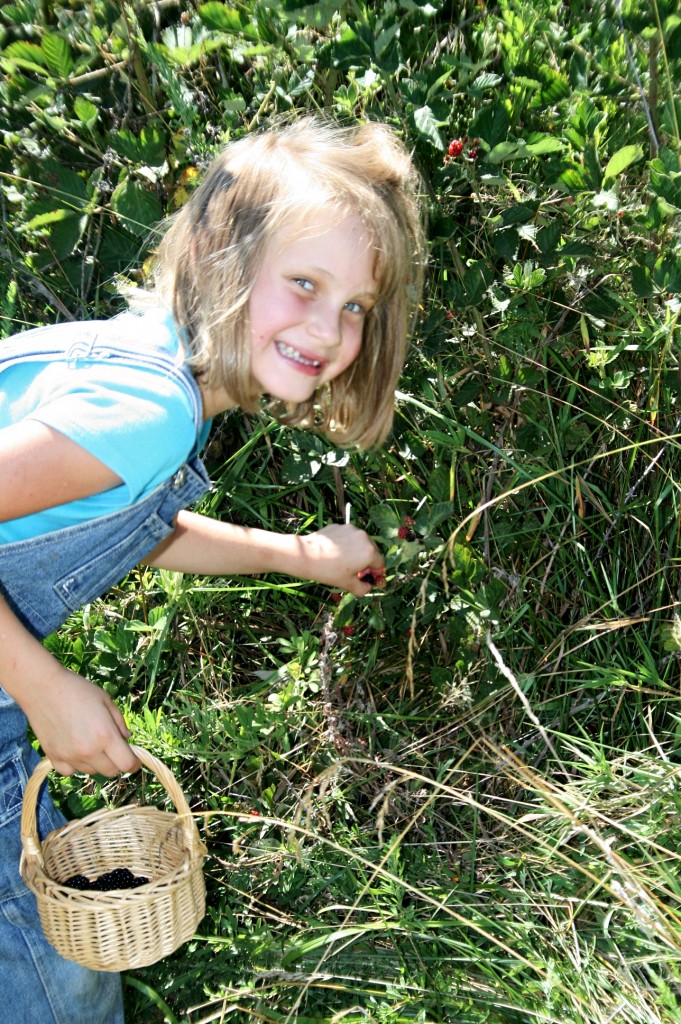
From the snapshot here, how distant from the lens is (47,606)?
173 cm

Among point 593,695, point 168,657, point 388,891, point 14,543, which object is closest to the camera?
point 14,543

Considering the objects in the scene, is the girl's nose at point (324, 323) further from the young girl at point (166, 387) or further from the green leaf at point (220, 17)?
the green leaf at point (220, 17)

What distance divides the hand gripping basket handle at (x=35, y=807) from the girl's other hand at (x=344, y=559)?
46 cm

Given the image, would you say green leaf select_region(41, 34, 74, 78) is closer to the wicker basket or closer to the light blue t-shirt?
the light blue t-shirt

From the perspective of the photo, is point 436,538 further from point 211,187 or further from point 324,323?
point 211,187

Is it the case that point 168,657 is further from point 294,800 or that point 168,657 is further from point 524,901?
point 524,901

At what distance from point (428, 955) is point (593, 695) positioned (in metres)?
0.60

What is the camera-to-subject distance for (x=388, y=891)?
177cm

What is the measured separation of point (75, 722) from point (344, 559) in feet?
1.93

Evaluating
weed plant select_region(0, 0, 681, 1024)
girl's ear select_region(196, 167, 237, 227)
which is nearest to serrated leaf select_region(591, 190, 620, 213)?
weed plant select_region(0, 0, 681, 1024)

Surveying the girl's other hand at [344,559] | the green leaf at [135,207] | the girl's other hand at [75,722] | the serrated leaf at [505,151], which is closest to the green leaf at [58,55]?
the green leaf at [135,207]

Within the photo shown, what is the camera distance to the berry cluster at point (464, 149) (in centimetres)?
173

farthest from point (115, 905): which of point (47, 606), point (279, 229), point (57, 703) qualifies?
point (279, 229)

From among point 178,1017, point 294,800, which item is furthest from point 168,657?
point 178,1017
